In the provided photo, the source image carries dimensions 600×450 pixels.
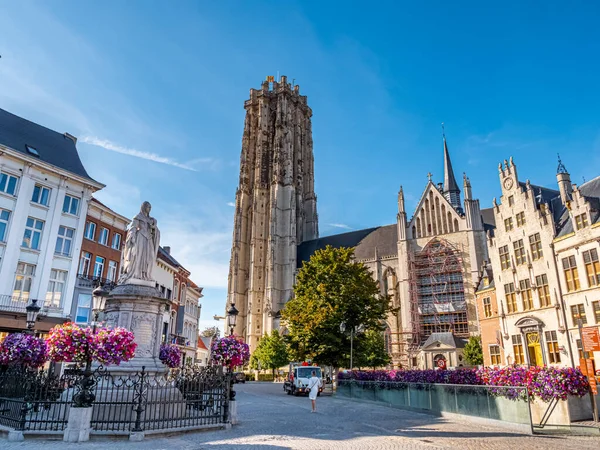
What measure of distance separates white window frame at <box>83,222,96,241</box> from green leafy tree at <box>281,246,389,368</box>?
1552 centimetres

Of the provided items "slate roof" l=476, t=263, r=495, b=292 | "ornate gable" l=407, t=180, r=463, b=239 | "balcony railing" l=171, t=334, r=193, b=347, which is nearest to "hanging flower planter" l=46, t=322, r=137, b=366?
"balcony railing" l=171, t=334, r=193, b=347

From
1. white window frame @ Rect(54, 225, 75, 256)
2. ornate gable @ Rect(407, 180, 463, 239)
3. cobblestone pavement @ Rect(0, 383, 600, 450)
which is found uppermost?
ornate gable @ Rect(407, 180, 463, 239)

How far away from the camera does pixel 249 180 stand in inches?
3268

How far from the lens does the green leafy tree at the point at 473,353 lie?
44062 mm

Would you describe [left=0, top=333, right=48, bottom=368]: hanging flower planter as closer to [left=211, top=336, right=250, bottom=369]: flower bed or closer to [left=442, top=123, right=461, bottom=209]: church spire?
[left=211, top=336, right=250, bottom=369]: flower bed

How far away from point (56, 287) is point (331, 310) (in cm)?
1788

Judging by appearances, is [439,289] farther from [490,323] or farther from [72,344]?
[72,344]

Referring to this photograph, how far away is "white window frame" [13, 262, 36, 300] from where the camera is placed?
2369cm

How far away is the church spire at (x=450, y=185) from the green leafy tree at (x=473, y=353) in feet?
73.7

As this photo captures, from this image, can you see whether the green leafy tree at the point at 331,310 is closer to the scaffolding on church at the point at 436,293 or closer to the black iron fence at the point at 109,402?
the black iron fence at the point at 109,402

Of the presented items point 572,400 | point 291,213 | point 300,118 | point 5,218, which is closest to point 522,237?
point 572,400

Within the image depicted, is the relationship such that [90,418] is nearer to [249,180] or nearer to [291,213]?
[291,213]

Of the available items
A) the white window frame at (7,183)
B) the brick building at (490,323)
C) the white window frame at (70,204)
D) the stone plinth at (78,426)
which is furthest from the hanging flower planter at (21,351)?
the brick building at (490,323)

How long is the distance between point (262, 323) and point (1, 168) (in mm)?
52494
